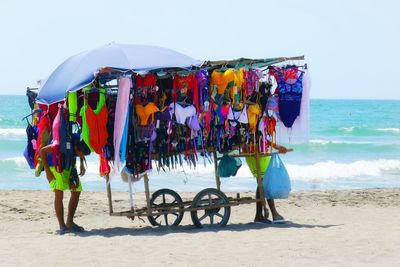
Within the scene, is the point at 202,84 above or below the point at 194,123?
above

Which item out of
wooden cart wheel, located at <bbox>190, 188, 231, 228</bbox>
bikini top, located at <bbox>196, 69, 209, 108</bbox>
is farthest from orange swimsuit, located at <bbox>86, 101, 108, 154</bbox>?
wooden cart wheel, located at <bbox>190, 188, 231, 228</bbox>

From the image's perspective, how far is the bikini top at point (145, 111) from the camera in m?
7.68

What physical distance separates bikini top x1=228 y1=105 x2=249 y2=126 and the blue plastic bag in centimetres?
58

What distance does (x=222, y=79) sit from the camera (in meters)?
7.98

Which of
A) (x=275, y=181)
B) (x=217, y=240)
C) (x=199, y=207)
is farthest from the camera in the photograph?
(x=275, y=181)

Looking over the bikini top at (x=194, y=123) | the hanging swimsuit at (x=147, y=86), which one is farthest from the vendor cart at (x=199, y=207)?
the hanging swimsuit at (x=147, y=86)

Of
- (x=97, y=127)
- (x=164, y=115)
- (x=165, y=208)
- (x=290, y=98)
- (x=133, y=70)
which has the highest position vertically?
(x=133, y=70)

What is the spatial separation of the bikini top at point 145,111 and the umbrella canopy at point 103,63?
0.40 metres

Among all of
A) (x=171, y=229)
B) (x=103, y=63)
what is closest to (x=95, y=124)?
(x=103, y=63)

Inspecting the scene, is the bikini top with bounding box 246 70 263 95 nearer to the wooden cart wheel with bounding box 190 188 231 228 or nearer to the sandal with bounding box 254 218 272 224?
the wooden cart wheel with bounding box 190 188 231 228

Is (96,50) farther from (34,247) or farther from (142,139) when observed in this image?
(34,247)

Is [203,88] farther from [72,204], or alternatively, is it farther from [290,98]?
[72,204]

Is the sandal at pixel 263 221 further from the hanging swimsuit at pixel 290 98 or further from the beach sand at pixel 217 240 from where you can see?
the hanging swimsuit at pixel 290 98

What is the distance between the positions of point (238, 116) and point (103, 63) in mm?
1649
